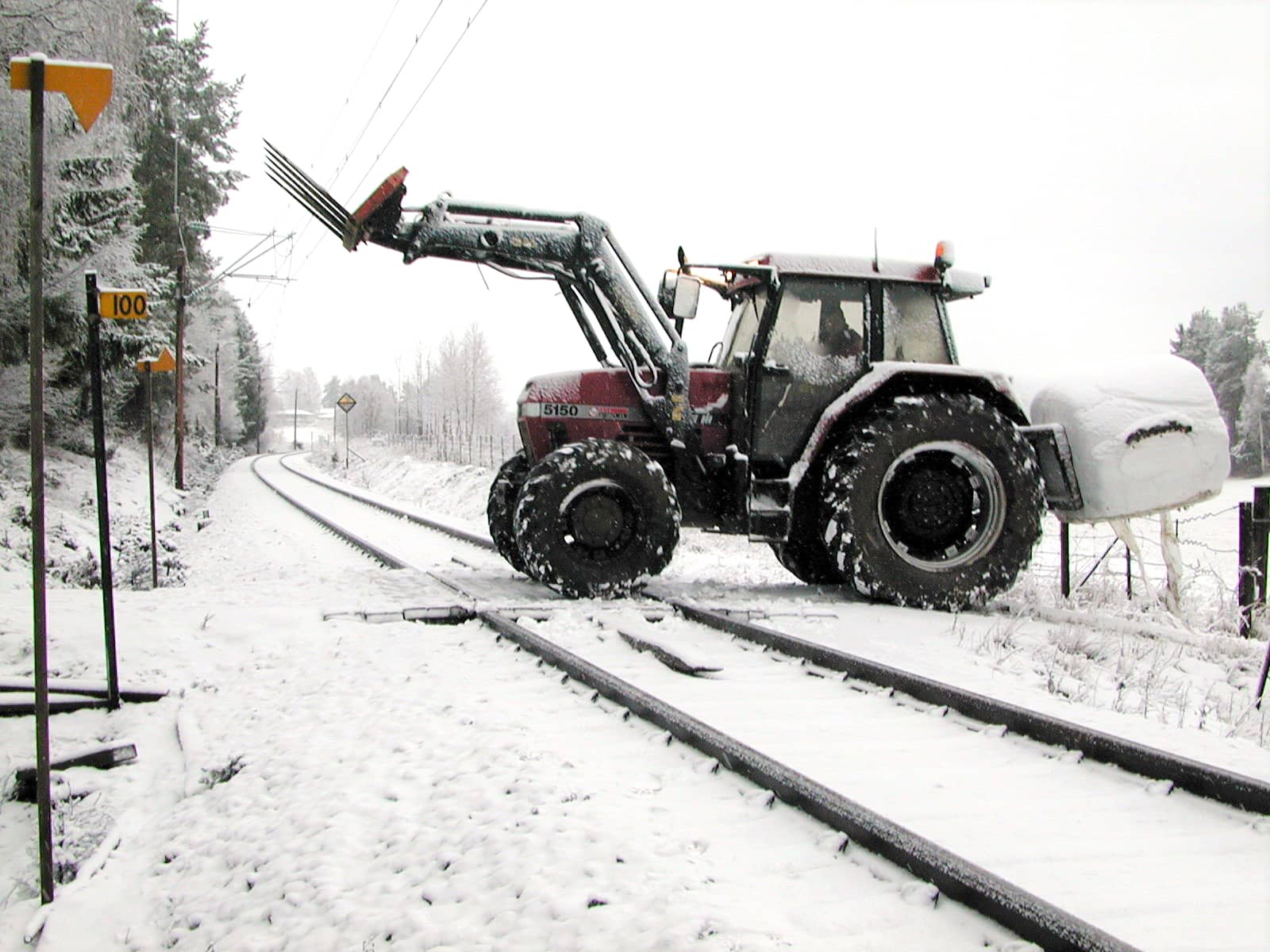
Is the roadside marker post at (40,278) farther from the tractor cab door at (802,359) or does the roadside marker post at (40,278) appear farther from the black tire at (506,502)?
the black tire at (506,502)

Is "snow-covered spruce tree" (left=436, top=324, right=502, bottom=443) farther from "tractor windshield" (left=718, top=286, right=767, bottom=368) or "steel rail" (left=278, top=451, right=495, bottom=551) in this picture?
"tractor windshield" (left=718, top=286, right=767, bottom=368)

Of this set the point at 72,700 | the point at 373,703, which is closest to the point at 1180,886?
the point at 373,703

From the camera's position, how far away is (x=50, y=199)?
42.0 feet

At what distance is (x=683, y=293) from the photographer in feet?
23.7

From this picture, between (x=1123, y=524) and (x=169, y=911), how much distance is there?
6927mm

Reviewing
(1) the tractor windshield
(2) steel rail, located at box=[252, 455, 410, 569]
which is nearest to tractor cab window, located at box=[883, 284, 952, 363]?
(1) the tractor windshield

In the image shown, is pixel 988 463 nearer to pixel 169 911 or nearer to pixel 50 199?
pixel 169 911

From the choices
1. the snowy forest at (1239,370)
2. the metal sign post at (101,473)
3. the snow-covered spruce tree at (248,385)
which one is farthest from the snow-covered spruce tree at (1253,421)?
the snow-covered spruce tree at (248,385)

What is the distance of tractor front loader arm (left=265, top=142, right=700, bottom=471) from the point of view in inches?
299

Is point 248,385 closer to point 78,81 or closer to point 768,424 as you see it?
point 768,424

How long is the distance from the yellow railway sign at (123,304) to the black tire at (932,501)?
4.57 m

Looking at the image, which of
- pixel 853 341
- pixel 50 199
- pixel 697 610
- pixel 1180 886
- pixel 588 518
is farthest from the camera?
pixel 50 199

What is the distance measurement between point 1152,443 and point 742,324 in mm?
3160

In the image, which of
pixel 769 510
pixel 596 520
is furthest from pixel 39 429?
pixel 769 510
